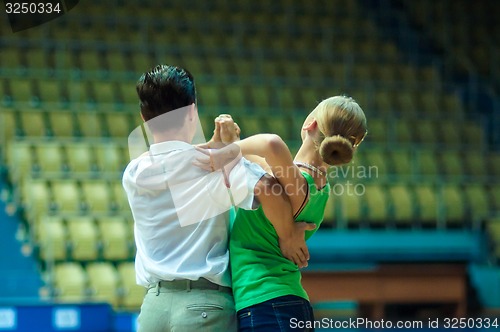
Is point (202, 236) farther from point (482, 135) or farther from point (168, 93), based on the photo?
point (482, 135)

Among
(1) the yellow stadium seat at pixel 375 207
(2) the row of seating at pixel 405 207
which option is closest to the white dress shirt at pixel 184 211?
(2) the row of seating at pixel 405 207

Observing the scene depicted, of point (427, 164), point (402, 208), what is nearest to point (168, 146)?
point (402, 208)

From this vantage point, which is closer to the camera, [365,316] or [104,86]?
[365,316]

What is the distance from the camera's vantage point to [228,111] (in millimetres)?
7711

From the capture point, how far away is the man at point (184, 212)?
6.10 feet

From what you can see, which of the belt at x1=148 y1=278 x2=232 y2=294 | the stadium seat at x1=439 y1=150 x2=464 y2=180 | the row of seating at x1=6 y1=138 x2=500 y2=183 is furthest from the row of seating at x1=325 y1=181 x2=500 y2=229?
the belt at x1=148 y1=278 x2=232 y2=294

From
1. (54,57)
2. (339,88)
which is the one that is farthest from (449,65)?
(54,57)

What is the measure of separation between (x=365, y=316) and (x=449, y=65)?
3.86 meters

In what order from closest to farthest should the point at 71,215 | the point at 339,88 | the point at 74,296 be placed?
the point at 74,296 < the point at 71,215 < the point at 339,88

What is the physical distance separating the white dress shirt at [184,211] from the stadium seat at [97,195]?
4.64 metres

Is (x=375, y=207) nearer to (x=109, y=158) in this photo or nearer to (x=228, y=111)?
(x=228, y=111)

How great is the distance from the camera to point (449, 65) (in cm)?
938

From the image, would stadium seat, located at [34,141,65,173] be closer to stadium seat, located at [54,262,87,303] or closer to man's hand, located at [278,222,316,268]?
stadium seat, located at [54,262,87,303]

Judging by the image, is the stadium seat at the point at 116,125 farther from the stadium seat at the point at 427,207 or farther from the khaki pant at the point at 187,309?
the khaki pant at the point at 187,309
